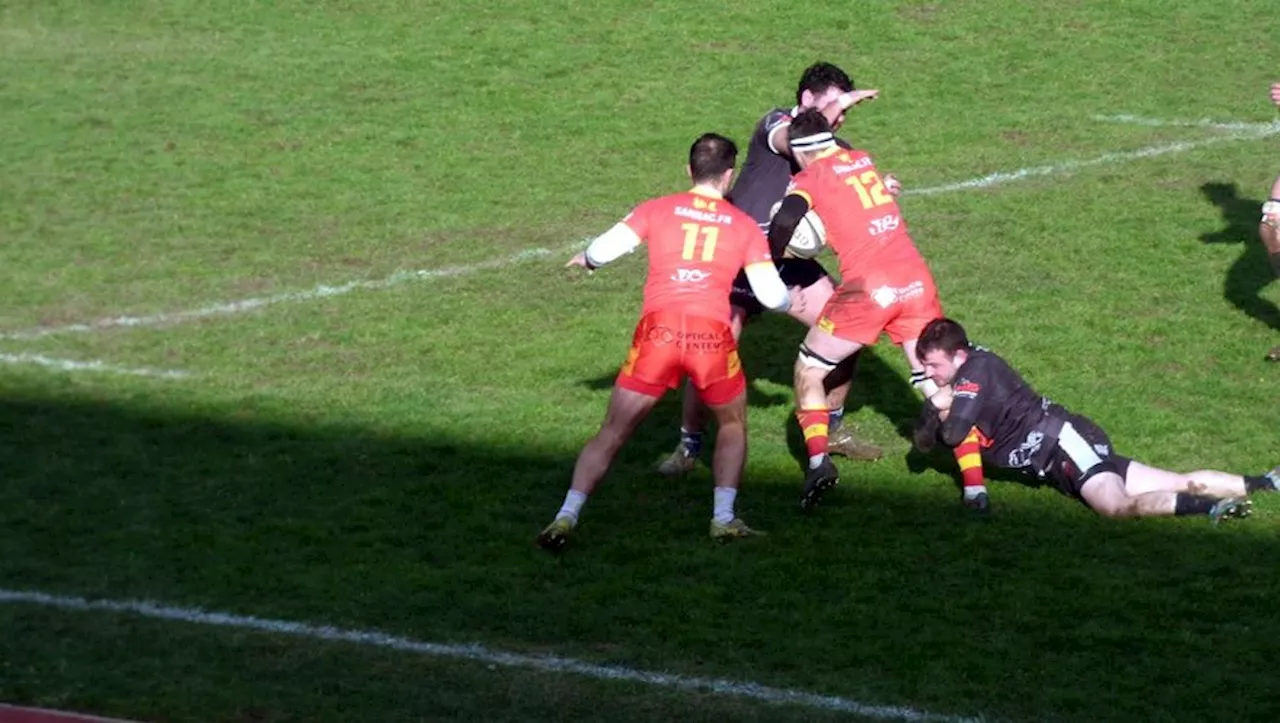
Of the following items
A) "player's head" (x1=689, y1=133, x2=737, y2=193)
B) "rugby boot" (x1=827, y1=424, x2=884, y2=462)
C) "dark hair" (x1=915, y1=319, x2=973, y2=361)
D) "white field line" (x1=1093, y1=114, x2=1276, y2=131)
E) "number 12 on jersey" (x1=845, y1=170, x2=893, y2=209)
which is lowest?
"rugby boot" (x1=827, y1=424, x2=884, y2=462)

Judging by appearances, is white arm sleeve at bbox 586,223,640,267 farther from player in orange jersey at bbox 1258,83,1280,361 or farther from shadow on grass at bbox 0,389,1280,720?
player in orange jersey at bbox 1258,83,1280,361

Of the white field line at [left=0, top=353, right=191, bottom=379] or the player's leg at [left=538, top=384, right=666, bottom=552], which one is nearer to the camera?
the player's leg at [left=538, top=384, right=666, bottom=552]

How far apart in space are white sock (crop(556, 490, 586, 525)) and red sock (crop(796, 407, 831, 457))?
5.24 ft

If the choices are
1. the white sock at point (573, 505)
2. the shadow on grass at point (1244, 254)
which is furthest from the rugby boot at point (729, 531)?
the shadow on grass at point (1244, 254)

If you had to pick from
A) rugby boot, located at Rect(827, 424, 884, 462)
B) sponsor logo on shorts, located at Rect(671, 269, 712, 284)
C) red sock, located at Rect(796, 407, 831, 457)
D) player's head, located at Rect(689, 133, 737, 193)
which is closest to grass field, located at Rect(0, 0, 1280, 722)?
rugby boot, located at Rect(827, 424, 884, 462)

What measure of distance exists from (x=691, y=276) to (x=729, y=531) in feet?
4.75

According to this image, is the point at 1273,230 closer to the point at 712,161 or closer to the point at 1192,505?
the point at 1192,505

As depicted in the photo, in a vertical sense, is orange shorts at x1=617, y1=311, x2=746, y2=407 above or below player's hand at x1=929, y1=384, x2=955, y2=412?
above

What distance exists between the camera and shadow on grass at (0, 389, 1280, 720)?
29.3ft

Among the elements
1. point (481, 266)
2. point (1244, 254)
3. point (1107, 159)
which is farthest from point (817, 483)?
point (1107, 159)

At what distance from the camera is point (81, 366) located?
46.0ft

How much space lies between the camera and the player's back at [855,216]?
11367 millimetres

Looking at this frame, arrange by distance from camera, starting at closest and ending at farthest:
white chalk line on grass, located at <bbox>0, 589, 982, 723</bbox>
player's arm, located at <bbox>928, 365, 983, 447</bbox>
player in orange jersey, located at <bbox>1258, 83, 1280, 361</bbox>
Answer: white chalk line on grass, located at <bbox>0, 589, 982, 723</bbox>
player's arm, located at <bbox>928, 365, 983, 447</bbox>
player in orange jersey, located at <bbox>1258, 83, 1280, 361</bbox>

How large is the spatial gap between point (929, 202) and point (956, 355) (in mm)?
6842
